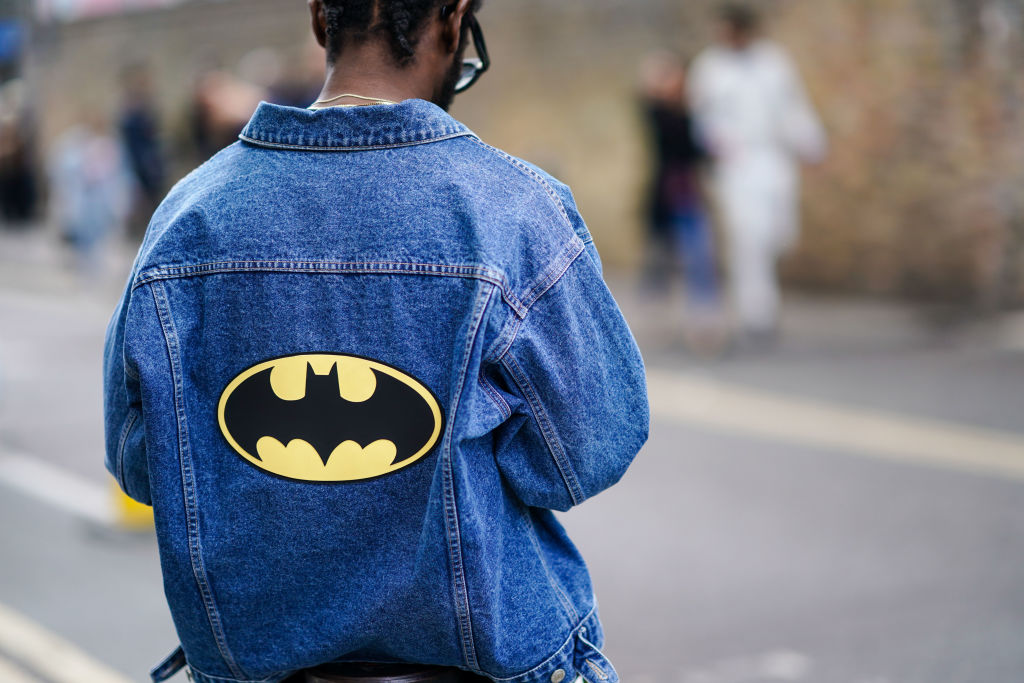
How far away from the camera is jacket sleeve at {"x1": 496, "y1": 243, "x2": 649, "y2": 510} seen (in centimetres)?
155

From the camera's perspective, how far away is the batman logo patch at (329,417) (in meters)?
1.53

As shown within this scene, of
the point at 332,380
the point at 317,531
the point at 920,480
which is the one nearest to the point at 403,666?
the point at 317,531

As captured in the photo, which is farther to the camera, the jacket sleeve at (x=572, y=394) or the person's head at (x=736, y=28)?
the person's head at (x=736, y=28)

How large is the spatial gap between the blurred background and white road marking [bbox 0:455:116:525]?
21 mm

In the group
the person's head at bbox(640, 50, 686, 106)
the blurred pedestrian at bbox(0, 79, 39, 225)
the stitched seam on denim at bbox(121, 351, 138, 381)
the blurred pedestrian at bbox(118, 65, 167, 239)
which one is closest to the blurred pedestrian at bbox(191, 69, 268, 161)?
the blurred pedestrian at bbox(118, 65, 167, 239)

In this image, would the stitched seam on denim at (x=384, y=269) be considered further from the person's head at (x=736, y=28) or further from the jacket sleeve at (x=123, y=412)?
the person's head at (x=736, y=28)

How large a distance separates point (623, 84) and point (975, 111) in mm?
4275

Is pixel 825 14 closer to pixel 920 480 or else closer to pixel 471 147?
pixel 920 480

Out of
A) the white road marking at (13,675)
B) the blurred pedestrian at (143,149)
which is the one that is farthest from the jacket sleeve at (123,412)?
the blurred pedestrian at (143,149)

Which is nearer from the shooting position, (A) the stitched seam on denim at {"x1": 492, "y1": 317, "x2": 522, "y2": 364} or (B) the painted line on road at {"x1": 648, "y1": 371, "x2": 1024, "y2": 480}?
(A) the stitched seam on denim at {"x1": 492, "y1": 317, "x2": 522, "y2": 364}

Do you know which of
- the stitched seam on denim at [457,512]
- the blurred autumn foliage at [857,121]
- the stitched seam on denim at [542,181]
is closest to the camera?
the stitched seam on denim at [457,512]

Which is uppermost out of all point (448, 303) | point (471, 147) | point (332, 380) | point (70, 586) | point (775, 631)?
point (471, 147)

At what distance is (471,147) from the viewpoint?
1.60 metres

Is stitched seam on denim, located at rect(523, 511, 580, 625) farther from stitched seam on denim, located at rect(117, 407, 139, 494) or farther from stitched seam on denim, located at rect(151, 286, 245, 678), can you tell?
stitched seam on denim, located at rect(117, 407, 139, 494)
